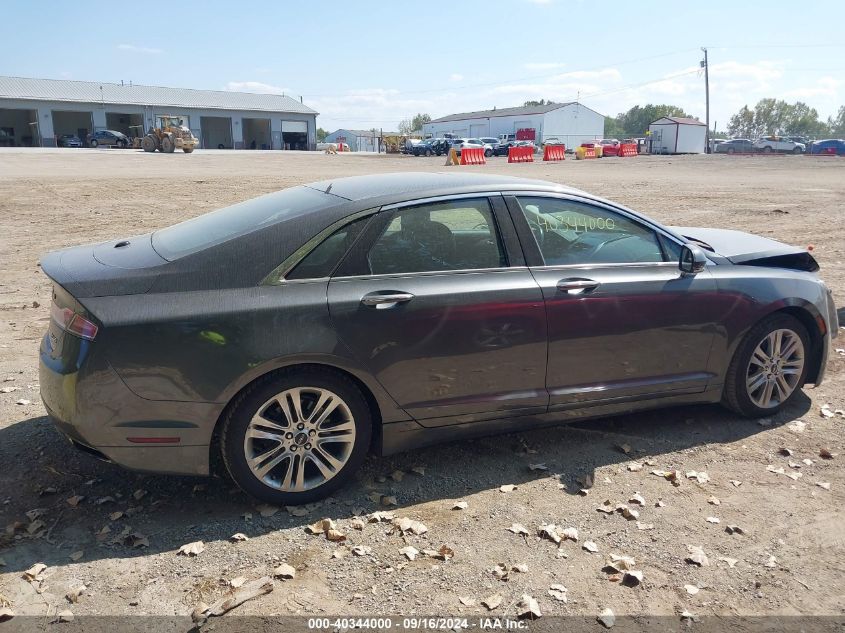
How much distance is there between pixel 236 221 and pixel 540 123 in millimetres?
97188

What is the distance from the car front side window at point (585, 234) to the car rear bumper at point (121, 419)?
2186 millimetres

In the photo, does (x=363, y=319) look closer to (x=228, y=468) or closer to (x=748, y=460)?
(x=228, y=468)

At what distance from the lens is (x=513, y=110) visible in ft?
340

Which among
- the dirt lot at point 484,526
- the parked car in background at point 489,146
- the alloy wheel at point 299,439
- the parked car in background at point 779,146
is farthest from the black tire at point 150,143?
the parked car in background at point 779,146

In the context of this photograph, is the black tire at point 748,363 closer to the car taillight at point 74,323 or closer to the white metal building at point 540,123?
the car taillight at point 74,323

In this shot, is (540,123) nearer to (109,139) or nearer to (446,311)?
(109,139)

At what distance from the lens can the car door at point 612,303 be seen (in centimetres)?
427

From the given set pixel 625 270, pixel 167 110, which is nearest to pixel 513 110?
pixel 167 110

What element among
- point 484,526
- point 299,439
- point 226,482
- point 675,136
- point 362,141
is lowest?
point 484,526

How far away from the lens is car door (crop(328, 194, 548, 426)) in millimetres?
3816

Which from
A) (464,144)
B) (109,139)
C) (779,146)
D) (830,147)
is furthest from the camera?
(779,146)

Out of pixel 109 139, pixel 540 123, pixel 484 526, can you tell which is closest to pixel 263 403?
pixel 484 526

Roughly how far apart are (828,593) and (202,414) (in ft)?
10.0

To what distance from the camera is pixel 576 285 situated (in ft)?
14.0
